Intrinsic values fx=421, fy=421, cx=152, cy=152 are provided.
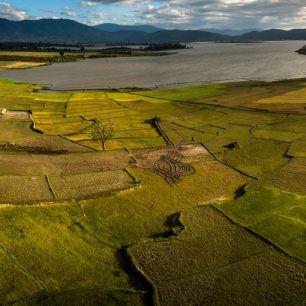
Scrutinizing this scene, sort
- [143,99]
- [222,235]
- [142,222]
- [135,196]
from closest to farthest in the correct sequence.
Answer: [222,235] → [142,222] → [135,196] → [143,99]

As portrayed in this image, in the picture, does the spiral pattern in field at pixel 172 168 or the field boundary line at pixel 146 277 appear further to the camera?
the spiral pattern in field at pixel 172 168

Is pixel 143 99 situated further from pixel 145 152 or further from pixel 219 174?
pixel 219 174

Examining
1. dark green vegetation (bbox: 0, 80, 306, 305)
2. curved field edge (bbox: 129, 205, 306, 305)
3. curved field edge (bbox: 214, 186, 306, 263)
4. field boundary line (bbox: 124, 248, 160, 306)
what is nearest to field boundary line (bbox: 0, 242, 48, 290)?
dark green vegetation (bbox: 0, 80, 306, 305)

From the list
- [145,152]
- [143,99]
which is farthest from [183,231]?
[143,99]

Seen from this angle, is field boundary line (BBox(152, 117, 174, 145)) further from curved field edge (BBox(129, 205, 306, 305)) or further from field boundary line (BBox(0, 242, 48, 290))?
field boundary line (BBox(0, 242, 48, 290))

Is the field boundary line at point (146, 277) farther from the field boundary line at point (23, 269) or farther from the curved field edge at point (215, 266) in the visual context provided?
the field boundary line at point (23, 269)

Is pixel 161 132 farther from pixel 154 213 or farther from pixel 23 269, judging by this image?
pixel 23 269

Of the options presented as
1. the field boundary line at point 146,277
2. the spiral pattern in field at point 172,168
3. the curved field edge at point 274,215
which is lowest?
the field boundary line at point 146,277

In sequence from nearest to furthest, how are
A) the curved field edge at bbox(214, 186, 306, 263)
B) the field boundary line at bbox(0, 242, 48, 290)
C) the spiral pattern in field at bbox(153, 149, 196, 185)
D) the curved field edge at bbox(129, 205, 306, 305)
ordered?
the curved field edge at bbox(129, 205, 306, 305) < the field boundary line at bbox(0, 242, 48, 290) < the curved field edge at bbox(214, 186, 306, 263) < the spiral pattern in field at bbox(153, 149, 196, 185)

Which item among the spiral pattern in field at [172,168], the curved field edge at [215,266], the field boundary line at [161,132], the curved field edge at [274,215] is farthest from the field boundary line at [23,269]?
the field boundary line at [161,132]
